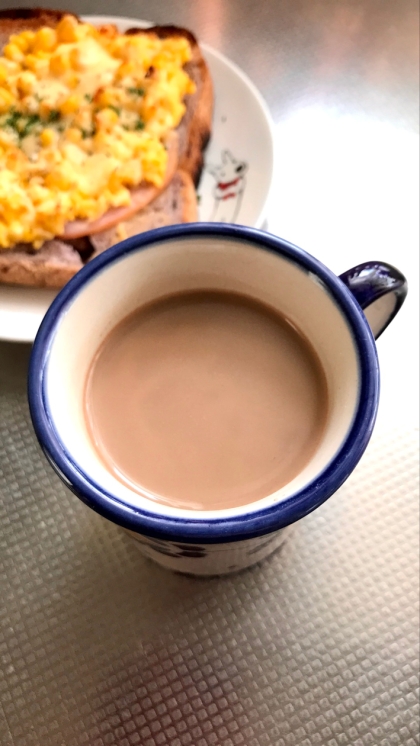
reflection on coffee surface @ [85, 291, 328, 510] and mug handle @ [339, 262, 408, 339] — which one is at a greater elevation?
mug handle @ [339, 262, 408, 339]

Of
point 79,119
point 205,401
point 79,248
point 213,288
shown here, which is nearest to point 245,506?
point 205,401

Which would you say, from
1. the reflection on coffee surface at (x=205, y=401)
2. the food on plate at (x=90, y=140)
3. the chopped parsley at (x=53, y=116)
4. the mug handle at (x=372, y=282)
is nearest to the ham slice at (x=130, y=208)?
the food on plate at (x=90, y=140)

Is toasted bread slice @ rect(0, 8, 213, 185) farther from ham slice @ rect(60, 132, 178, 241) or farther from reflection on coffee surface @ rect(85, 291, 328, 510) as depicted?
reflection on coffee surface @ rect(85, 291, 328, 510)

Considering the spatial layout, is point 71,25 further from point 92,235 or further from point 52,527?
Result: point 52,527

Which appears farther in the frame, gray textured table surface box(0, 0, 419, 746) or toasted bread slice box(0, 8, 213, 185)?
toasted bread slice box(0, 8, 213, 185)

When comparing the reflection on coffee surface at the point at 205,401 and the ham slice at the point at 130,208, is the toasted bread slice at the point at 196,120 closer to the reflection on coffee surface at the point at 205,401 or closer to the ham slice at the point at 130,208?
the ham slice at the point at 130,208

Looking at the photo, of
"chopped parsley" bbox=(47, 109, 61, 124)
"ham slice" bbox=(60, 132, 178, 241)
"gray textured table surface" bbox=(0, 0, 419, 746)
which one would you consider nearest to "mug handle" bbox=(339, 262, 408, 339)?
"gray textured table surface" bbox=(0, 0, 419, 746)

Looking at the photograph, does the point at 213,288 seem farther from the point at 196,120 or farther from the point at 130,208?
the point at 196,120
